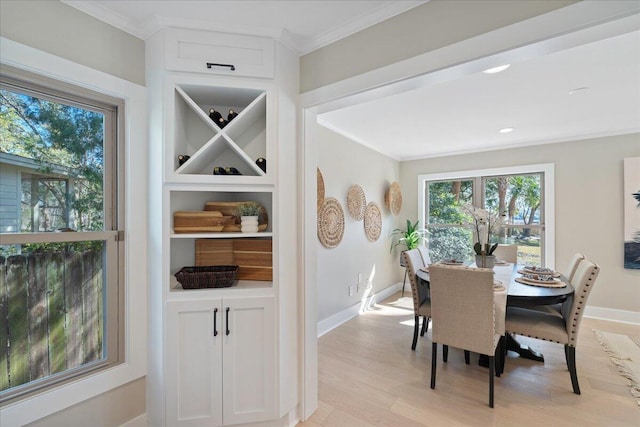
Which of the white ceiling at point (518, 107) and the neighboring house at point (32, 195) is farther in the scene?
the white ceiling at point (518, 107)

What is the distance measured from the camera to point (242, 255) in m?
1.91

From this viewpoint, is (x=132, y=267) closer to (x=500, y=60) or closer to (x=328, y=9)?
(x=328, y=9)

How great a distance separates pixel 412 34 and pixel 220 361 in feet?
6.74

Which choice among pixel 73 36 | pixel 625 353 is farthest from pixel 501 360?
pixel 73 36

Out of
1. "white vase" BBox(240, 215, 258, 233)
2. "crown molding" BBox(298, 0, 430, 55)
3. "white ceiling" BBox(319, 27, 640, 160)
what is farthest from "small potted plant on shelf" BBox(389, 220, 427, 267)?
"crown molding" BBox(298, 0, 430, 55)

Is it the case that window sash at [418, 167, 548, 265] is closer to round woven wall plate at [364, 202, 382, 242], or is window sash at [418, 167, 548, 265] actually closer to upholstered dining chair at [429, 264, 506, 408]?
round woven wall plate at [364, 202, 382, 242]

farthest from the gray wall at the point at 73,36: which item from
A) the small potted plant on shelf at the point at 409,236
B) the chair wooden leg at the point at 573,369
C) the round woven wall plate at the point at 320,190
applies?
the small potted plant on shelf at the point at 409,236

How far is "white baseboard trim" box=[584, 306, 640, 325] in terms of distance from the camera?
11.4 feet

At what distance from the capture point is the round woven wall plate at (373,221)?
412 cm

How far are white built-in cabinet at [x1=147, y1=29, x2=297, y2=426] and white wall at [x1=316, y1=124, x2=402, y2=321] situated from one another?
154cm

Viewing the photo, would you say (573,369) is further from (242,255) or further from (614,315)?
(242,255)

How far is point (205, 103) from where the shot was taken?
1.89 metres

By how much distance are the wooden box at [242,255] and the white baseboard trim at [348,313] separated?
1640mm

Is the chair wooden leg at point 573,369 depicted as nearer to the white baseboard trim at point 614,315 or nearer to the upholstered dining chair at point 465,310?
the upholstered dining chair at point 465,310
